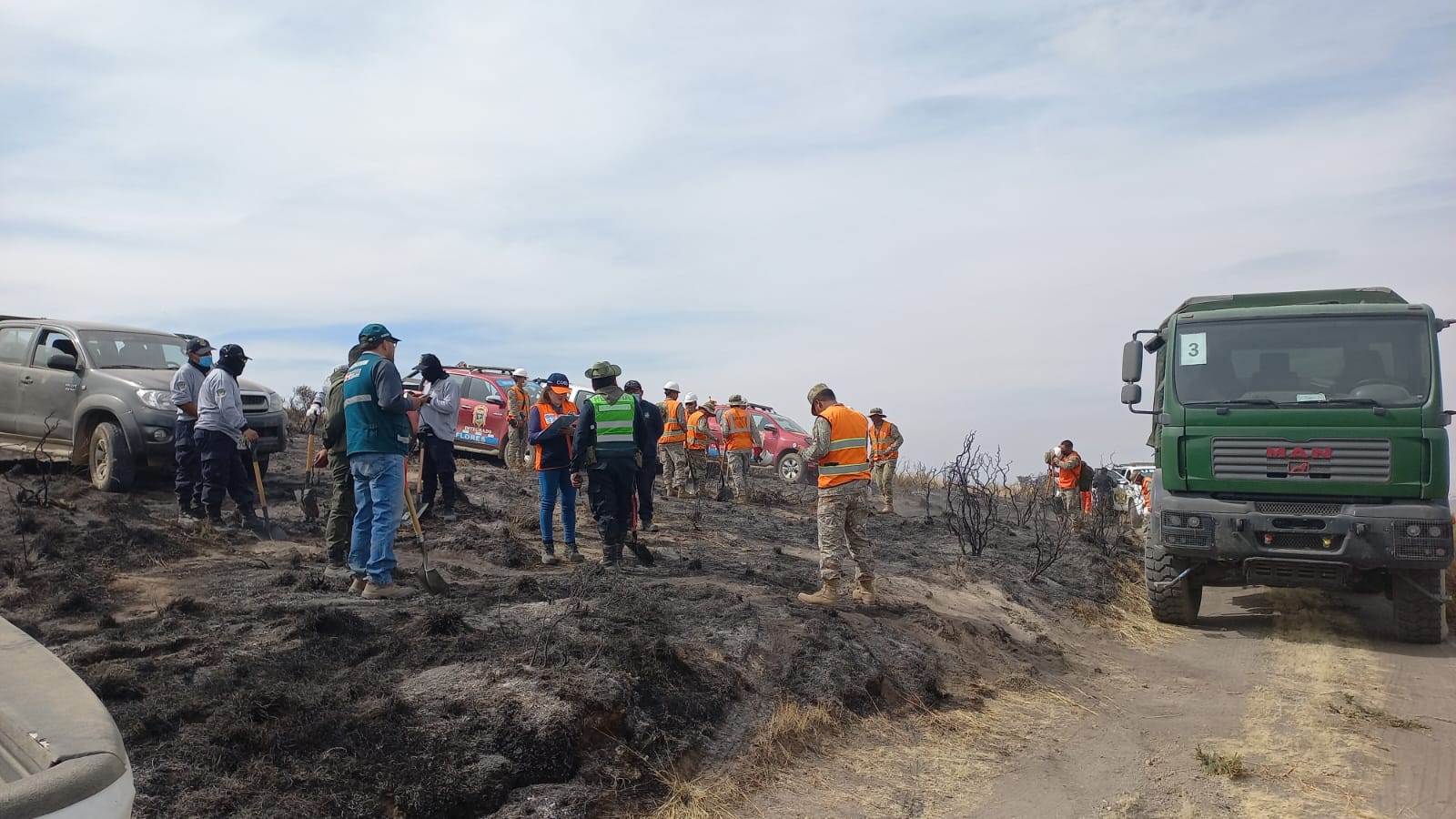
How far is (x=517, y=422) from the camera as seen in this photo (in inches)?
647

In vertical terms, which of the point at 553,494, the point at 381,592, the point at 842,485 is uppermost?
the point at 842,485

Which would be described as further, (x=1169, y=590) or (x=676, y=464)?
(x=676, y=464)

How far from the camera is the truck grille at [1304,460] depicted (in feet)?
26.8

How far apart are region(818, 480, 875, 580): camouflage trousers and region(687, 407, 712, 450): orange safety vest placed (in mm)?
8216

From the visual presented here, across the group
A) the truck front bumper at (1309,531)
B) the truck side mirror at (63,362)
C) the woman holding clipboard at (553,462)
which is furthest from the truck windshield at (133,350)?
the truck front bumper at (1309,531)

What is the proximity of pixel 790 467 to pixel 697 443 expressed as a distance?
4.66 metres

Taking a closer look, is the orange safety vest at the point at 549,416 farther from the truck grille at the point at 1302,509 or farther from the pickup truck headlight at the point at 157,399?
the truck grille at the point at 1302,509

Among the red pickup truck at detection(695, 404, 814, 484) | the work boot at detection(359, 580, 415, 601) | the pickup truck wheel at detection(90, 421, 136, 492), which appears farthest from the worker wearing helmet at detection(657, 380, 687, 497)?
the work boot at detection(359, 580, 415, 601)

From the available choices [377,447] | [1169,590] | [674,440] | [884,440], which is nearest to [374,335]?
[377,447]

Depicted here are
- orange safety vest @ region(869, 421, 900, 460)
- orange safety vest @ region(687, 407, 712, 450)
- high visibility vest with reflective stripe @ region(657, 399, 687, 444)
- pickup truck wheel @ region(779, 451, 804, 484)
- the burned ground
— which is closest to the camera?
the burned ground

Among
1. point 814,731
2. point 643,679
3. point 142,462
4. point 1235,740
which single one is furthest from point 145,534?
point 1235,740

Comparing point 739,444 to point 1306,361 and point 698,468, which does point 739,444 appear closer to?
point 698,468

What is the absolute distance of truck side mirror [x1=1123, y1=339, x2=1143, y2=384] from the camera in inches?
363

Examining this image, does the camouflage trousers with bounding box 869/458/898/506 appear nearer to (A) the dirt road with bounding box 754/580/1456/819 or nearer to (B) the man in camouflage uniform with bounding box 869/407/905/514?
(B) the man in camouflage uniform with bounding box 869/407/905/514
